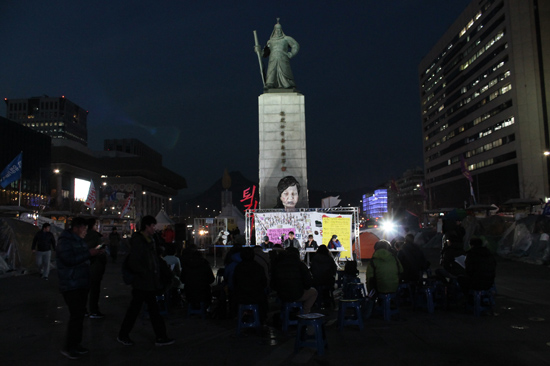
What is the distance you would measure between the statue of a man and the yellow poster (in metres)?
8.76

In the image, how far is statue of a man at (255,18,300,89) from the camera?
→ 21141 millimetres

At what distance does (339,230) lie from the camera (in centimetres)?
1488

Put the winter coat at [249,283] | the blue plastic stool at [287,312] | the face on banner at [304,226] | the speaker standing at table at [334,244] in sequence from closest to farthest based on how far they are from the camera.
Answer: the winter coat at [249,283] < the blue plastic stool at [287,312] < the speaker standing at table at [334,244] < the face on banner at [304,226]

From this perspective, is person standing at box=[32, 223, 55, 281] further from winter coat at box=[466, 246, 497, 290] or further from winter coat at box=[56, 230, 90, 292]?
winter coat at box=[466, 246, 497, 290]

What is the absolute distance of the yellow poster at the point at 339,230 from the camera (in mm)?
14836

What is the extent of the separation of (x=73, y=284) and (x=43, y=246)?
9339mm

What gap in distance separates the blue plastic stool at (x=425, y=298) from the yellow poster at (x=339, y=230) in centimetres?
612

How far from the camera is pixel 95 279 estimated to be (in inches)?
317

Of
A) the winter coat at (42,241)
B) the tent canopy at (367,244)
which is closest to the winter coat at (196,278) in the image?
the winter coat at (42,241)

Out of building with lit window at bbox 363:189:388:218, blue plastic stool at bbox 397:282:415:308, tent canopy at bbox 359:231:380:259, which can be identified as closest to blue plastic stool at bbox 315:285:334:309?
blue plastic stool at bbox 397:282:415:308

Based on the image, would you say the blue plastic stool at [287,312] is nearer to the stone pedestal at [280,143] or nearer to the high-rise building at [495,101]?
the stone pedestal at [280,143]

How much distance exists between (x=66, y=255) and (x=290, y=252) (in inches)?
133

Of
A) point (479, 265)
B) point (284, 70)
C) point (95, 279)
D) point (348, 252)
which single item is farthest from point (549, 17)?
point (95, 279)

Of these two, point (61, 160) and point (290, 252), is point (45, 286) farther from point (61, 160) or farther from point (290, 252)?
point (61, 160)
